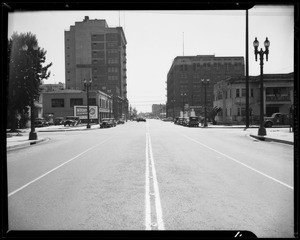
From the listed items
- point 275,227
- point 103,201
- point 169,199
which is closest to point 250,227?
point 275,227

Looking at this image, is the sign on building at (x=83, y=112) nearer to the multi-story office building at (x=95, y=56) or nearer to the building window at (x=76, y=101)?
the building window at (x=76, y=101)

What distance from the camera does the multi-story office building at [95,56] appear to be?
13138 centimetres

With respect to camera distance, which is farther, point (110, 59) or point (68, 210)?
point (110, 59)

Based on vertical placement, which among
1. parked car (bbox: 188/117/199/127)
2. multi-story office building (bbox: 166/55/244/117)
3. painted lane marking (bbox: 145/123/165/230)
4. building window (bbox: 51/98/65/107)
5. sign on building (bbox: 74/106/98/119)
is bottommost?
painted lane marking (bbox: 145/123/165/230)

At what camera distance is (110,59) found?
13738cm

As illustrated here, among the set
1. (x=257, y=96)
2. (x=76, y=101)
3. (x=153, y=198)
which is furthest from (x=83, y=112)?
(x=153, y=198)

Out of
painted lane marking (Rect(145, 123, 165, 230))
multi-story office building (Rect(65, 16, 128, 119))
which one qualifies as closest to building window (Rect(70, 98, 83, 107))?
multi-story office building (Rect(65, 16, 128, 119))

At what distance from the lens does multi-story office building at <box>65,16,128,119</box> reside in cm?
13138

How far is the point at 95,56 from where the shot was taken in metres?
135

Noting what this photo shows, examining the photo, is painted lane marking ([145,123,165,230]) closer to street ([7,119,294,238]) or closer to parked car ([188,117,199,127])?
street ([7,119,294,238])

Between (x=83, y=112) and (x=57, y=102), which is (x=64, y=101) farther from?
(x=83, y=112)
